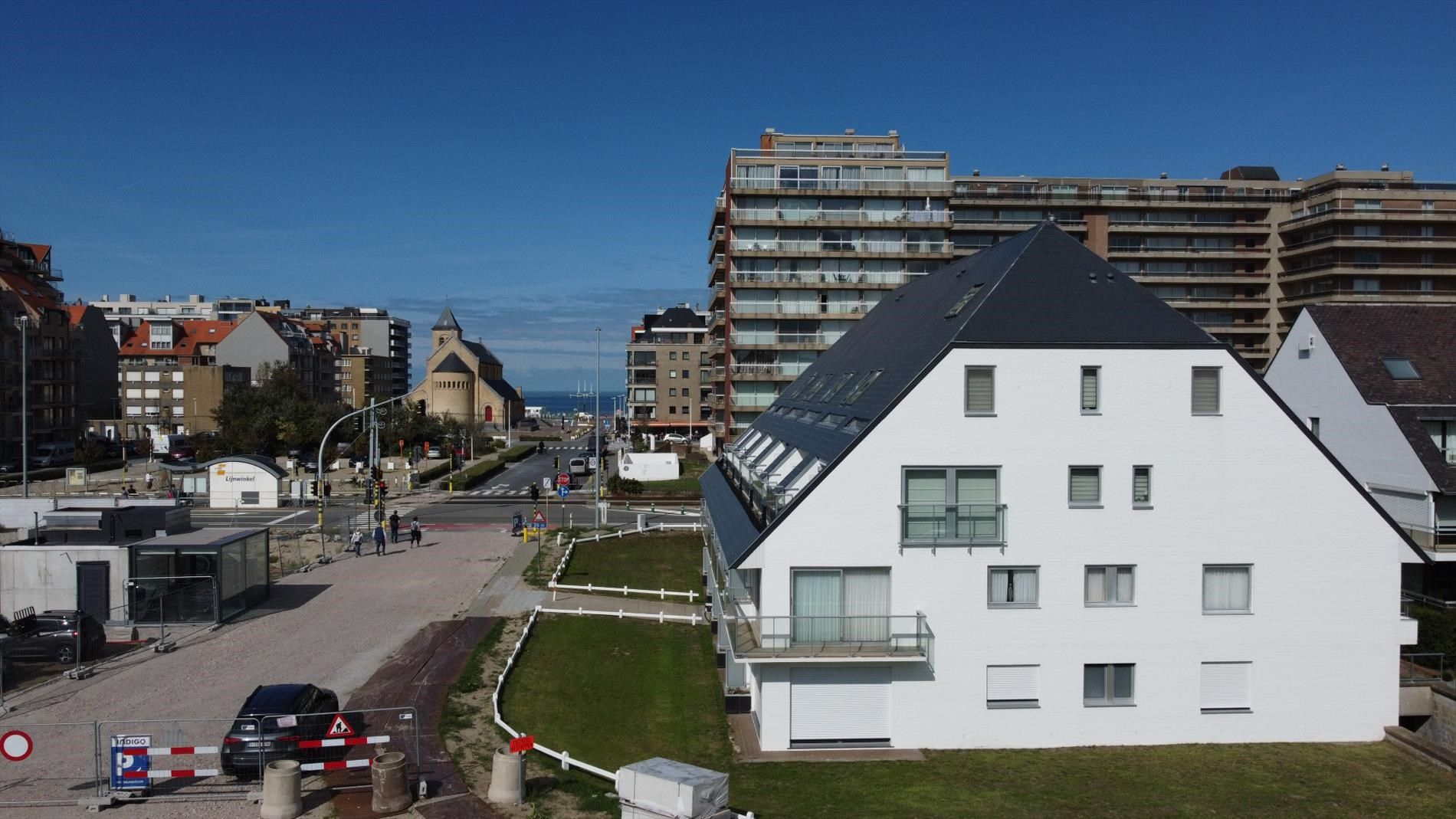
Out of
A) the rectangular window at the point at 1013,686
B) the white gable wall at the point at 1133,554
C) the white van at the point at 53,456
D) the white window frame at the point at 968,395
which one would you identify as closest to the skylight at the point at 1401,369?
the white gable wall at the point at 1133,554

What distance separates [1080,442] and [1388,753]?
28.8 feet

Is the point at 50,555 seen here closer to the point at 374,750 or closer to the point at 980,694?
the point at 374,750

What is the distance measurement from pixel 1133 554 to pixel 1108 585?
826 millimetres

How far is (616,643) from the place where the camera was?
2636 cm

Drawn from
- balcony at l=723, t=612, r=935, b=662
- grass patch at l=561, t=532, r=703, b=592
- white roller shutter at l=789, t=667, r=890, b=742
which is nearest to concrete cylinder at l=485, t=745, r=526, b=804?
balcony at l=723, t=612, r=935, b=662

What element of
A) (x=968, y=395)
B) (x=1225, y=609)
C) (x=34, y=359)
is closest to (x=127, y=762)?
(x=968, y=395)

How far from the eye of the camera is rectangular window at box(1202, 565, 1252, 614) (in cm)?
2044

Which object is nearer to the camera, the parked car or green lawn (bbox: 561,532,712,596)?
the parked car

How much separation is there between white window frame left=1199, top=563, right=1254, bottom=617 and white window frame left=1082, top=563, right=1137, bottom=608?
1397 millimetres

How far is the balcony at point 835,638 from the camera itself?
18703 mm

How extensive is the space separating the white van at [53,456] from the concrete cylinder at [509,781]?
76.3 m

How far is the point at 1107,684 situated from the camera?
2009 centimetres

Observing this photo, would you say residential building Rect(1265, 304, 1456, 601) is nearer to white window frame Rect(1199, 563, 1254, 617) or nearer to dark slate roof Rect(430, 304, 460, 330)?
white window frame Rect(1199, 563, 1254, 617)

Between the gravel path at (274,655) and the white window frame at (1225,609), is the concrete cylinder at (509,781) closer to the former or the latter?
the gravel path at (274,655)
